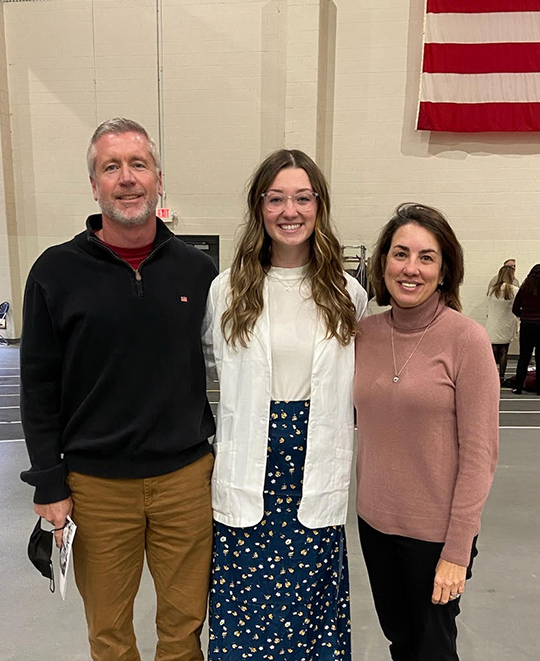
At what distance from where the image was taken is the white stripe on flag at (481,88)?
6.29 metres

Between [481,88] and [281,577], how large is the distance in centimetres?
675

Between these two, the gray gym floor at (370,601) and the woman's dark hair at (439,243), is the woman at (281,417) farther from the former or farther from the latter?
the gray gym floor at (370,601)

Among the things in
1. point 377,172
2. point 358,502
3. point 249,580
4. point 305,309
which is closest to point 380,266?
point 305,309

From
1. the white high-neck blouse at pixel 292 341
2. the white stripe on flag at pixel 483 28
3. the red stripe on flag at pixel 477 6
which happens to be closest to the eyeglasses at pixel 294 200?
the white high-neck blouse at pixel 292 341

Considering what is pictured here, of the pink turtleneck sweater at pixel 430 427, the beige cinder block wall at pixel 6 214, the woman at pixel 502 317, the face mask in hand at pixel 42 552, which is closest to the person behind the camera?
the pink turtleneck sweater at pixel 430 427

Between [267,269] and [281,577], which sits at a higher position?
[267,269]

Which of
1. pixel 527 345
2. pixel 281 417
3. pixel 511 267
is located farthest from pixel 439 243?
pixel 511 267

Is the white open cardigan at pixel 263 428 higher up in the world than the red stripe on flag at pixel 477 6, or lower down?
lower down

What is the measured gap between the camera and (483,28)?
245 inches

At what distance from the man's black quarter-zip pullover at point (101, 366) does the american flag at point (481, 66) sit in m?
6.29

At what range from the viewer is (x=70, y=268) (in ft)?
4.25

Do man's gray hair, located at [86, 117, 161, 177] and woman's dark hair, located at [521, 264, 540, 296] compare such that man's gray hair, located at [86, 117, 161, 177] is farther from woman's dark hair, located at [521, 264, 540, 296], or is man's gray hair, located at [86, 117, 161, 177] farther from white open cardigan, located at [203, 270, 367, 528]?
woman's dark hair, located at [521, 264, 540, 296]

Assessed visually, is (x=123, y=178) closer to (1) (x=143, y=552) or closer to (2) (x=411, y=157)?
(1) (x=143, y=552)

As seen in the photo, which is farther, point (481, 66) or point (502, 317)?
point (481, 66)
